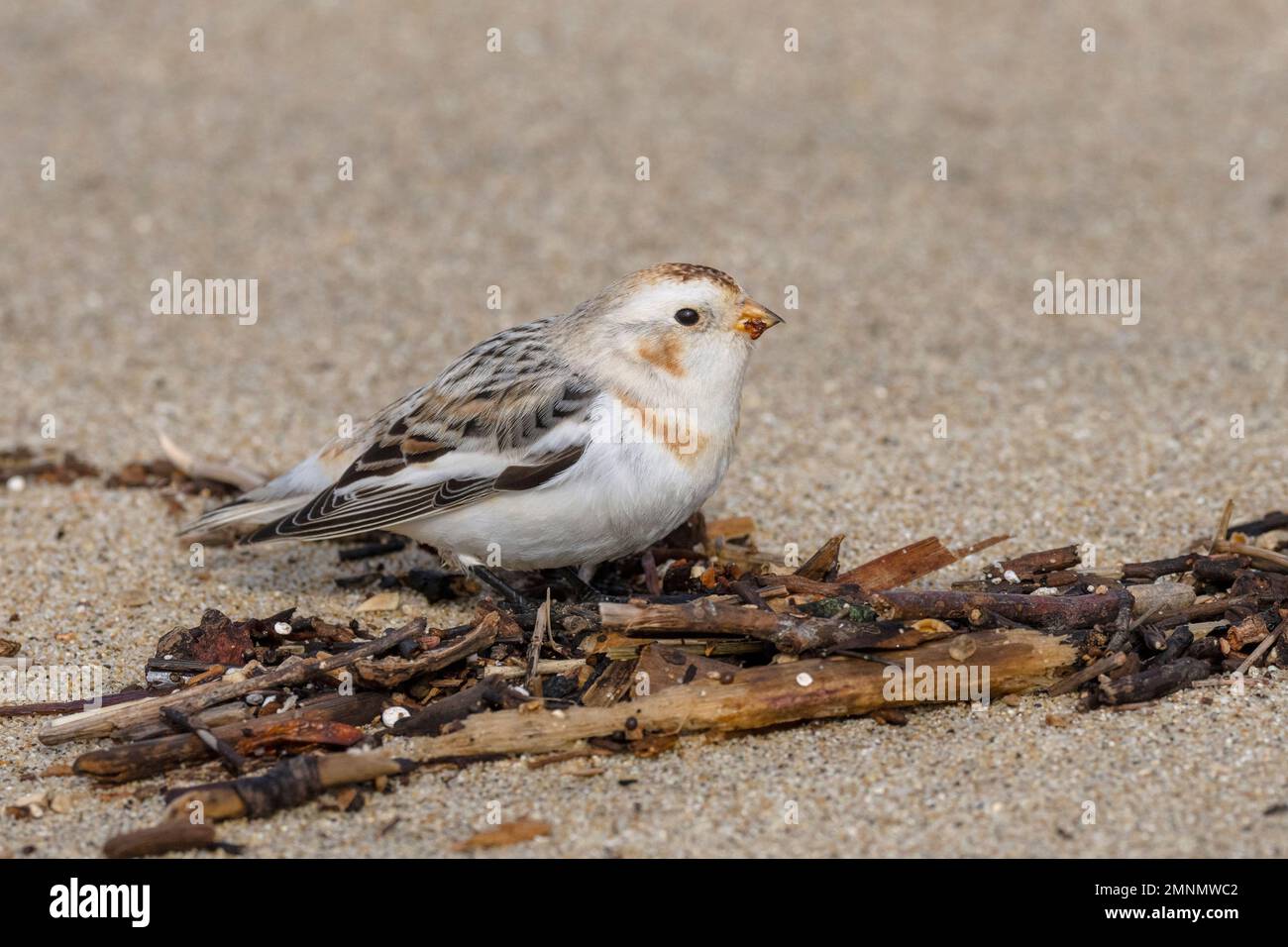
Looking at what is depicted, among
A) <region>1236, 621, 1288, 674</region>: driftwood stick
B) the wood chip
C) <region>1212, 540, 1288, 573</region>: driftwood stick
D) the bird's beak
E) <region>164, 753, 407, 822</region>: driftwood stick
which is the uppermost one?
the bird's beak

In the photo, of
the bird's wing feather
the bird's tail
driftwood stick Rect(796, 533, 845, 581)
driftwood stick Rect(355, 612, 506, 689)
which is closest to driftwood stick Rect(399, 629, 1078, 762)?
driftwood stick Rect(355, 612, 506, 689)

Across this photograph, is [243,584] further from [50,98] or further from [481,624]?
[50,98]

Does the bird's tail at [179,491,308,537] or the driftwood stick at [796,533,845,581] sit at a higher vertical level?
the bird's tail at [179,491,308,537]

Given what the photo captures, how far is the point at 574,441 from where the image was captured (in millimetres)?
4875

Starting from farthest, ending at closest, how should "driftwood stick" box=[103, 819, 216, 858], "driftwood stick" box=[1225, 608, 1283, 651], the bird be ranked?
the bird → "driftwood stick" box=[1225, 608, 1283, 651] → "driftwood stick" box=[103, 819, 216, 858]

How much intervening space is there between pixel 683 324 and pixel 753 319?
0.24m

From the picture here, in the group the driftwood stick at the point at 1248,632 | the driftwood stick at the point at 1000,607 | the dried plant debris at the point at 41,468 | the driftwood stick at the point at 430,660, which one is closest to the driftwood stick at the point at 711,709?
the driftwood stick at the point at 1000,607

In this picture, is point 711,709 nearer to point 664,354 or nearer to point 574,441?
point 574,441

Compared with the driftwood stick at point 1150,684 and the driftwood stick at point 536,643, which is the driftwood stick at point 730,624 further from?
the driftwood stick at point 1150,684

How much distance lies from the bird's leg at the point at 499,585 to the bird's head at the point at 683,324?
86 cm

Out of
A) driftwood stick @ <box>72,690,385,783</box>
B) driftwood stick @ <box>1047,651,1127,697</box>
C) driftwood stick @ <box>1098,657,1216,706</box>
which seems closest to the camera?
driftwood stick @ <box>72,690,385,783</box>

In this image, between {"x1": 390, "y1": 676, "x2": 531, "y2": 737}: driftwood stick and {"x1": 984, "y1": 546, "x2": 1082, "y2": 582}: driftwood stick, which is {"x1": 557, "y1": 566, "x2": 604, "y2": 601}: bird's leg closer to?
{"x1": 390, "y1": 676, "x2": 531, "y2": 737}: driftwood stick

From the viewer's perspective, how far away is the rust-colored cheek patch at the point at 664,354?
502cm

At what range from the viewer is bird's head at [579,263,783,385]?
5023 millimetres
